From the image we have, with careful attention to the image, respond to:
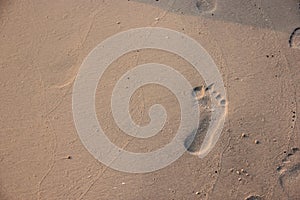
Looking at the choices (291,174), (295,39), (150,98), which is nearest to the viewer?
(291,174)

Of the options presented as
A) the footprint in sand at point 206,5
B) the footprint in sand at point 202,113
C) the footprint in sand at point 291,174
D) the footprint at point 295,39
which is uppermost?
the footprint in sand at point 206,5

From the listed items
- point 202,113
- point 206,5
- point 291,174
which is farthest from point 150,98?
point 291,174

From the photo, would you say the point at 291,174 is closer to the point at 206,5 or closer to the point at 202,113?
the point at 202,113

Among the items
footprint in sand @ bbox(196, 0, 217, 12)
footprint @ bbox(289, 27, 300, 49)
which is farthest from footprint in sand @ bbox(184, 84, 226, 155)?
footprint @ bbox(289, 27, 300, 49)

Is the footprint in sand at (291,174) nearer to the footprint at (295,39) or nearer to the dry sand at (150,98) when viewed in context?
the dry sand at (150,98)

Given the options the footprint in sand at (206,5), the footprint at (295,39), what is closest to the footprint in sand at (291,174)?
the footprint at (295,39)

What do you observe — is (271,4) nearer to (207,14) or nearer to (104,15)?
(207,14)
